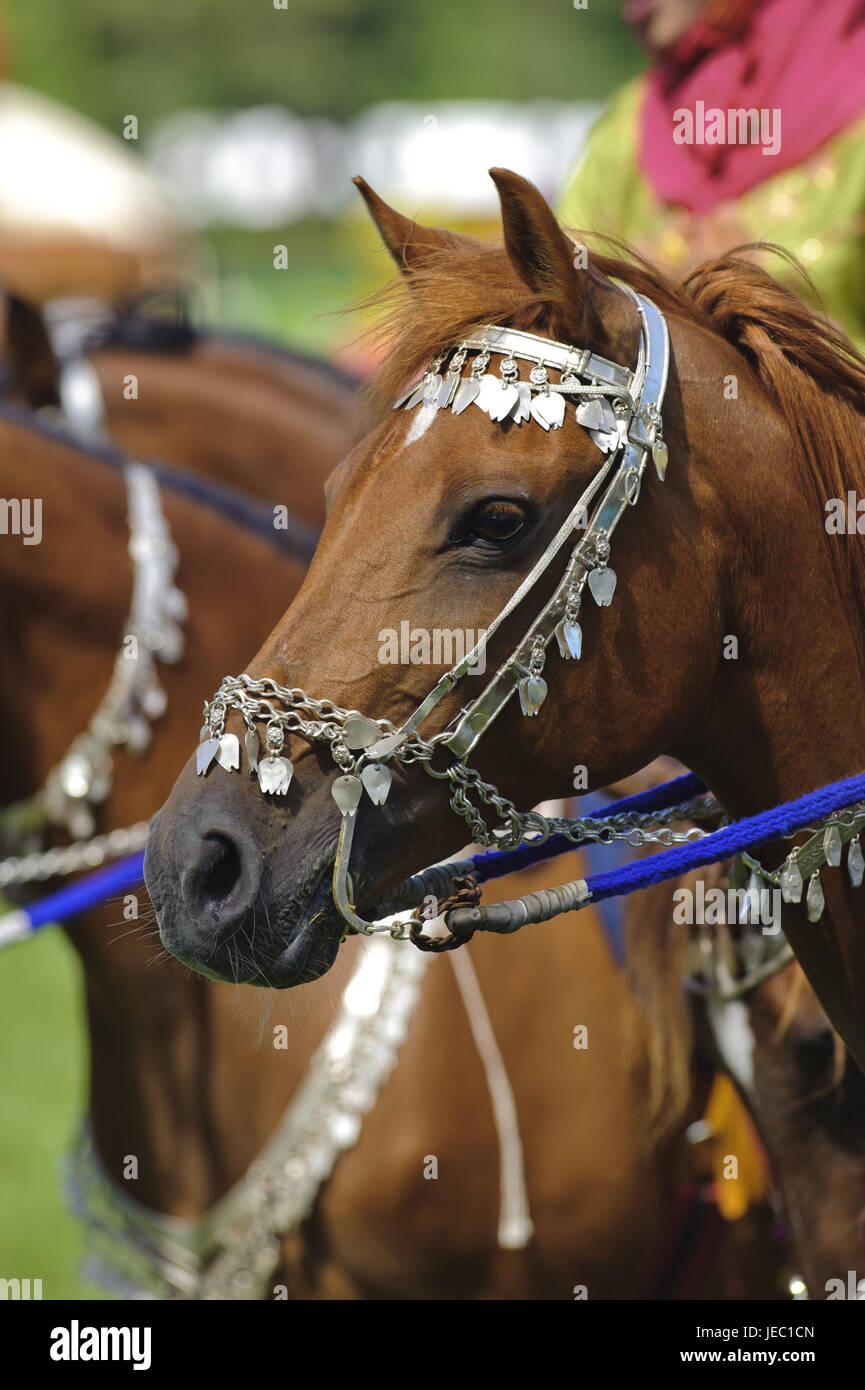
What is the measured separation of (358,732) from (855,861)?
0.60 metres

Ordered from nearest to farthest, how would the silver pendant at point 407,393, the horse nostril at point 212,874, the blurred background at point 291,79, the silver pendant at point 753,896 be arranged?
the horse nostril at point 212,874 → the silver pendant at point 407,393 → the silver pendant at point 753,896 → the blurred background at point 291,79

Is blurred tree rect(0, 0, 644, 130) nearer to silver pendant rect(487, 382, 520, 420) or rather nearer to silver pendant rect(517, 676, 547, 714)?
silver pendant rect(487, 382, 520, 420)

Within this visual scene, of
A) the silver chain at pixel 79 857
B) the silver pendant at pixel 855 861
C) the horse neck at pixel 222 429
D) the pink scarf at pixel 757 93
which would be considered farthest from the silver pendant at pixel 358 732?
the horse neck at pixel 222 429

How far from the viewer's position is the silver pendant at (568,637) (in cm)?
148

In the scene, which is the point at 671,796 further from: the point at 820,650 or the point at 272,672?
the point at 272,672

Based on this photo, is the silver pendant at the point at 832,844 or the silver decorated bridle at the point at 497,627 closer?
the silver decorated bridle at the point at 497,627

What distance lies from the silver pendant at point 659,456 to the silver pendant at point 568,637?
0.18 m

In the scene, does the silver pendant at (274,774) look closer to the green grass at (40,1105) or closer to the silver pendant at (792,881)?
the silver pendant at (792,881)

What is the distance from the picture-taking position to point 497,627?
4.81 ft

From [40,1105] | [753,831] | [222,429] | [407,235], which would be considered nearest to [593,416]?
[407,235]

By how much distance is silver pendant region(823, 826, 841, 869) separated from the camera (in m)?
1.61

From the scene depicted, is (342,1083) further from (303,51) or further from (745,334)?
(303,51)

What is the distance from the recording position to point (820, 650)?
1620 mm
